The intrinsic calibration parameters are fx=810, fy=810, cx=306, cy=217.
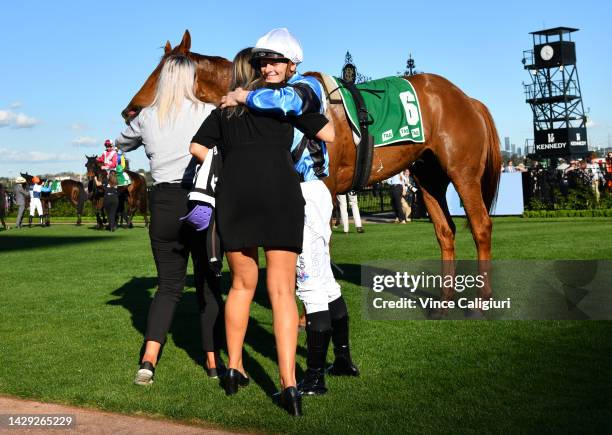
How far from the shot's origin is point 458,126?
7.54m

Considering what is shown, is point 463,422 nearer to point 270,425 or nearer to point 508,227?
point 270,425

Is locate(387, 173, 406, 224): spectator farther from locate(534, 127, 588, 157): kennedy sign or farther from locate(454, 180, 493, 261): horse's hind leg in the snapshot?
locate(534, 127, 588, 157): kennedy sign

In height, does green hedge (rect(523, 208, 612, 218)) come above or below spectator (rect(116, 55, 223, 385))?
below

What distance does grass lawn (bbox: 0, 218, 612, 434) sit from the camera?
13.4 ft

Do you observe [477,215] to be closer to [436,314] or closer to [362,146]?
[436,314]

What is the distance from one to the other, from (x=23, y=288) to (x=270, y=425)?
6967 millimetres

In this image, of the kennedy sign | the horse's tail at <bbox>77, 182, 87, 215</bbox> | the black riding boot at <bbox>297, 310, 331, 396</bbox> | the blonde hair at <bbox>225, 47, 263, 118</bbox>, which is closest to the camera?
the blonde hair at <bbox>225, 47, 263, 118</bbox>

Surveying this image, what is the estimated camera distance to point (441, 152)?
7.52 m

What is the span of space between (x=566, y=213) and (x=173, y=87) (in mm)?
20050

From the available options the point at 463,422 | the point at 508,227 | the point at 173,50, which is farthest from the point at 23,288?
the point at 508,227

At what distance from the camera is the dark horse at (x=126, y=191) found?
24.7 meters

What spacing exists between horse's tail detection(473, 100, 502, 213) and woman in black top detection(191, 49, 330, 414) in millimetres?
4083

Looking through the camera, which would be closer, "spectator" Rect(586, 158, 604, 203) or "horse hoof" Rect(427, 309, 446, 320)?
"horse hoof" Rect(427, 309, 446, 320)

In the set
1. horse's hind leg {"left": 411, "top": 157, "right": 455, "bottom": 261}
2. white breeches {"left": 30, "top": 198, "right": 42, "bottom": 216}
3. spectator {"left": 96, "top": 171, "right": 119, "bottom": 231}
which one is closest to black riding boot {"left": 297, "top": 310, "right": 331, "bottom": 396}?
horse's hind leg {"left": 411, "top": 157, "right": 455, "bottom": 261}
